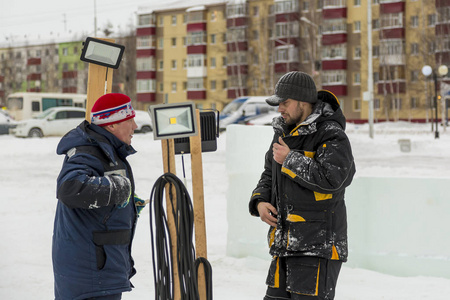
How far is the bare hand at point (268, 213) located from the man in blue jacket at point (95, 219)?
2.06 ft

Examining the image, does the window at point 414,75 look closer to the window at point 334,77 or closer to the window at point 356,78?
the window at point 356,78

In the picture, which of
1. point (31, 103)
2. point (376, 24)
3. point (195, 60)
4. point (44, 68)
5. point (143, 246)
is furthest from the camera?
point (44, 68)

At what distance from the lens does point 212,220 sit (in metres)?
8.97

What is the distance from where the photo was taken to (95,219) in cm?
289

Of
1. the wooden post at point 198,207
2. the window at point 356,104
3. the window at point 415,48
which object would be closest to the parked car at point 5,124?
the wooden post at point 198,207

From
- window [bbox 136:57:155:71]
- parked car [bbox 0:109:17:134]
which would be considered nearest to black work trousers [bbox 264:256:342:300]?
parked car [bbox 0:109:17:134]

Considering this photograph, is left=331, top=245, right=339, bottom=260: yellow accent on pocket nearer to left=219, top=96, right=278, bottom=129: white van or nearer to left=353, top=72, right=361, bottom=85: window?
left=219, top=96, right=278, bottom=129: white van

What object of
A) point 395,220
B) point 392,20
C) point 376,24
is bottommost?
point 395,220

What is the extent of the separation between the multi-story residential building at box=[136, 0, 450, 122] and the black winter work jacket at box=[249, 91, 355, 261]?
43274 millimetres

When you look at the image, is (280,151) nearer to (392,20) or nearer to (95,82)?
(95,82)

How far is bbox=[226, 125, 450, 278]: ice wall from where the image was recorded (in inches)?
216

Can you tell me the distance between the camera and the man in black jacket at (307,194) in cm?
301

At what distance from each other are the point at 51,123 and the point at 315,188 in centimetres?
2383

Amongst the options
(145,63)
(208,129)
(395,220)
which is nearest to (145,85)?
(145,63)
